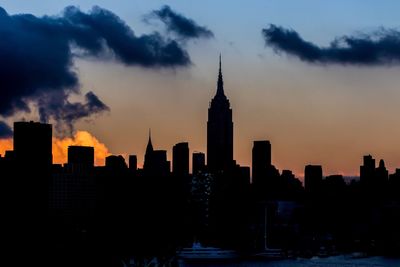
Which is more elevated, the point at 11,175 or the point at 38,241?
the point at 11,175

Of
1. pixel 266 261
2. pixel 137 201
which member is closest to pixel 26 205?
pixel 137 201

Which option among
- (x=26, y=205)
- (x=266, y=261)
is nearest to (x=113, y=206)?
(x=266, y=261)

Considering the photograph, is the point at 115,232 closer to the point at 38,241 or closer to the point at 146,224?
the point at 146,224

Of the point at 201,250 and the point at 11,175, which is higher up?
the point at 11,175

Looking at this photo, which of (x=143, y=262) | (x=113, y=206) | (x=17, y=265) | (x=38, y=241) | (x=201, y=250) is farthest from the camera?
(x=113, y=206)

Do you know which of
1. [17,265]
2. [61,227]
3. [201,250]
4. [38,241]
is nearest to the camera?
[17,265]

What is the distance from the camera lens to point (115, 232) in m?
153

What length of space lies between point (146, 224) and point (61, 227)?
111 ft

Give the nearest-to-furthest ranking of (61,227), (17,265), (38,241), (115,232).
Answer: (17,265) → (38,241) → (61,227) → (115,232)

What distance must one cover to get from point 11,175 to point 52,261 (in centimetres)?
4970

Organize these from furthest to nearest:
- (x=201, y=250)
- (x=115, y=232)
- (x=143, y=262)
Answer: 1. (x=201, y=250)
2. (x=115, y=232)
3. (x=143, y=262)

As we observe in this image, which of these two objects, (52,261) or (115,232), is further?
(115,232)

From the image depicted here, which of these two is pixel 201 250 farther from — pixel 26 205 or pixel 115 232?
pixel 26 205

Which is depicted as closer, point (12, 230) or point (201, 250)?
point (12, 230)
